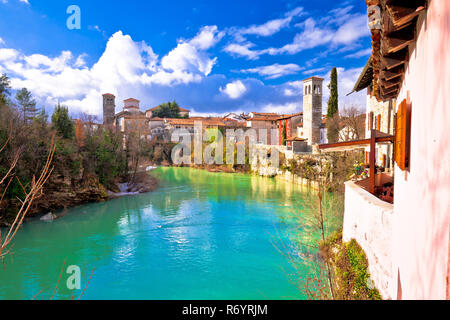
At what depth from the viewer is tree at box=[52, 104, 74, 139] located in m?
22.3

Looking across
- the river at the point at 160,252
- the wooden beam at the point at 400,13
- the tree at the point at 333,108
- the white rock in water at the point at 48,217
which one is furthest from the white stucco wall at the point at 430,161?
the tree at the point at 333,108

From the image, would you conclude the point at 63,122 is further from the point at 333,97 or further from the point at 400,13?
the point at 333,97

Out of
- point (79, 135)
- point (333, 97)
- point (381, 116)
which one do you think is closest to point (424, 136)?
point (381, 116)

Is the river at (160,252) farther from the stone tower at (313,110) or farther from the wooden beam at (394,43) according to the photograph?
the stone tower at (313,110)

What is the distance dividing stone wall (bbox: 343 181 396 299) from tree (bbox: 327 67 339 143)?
73.7ft

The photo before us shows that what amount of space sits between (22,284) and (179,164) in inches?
1521

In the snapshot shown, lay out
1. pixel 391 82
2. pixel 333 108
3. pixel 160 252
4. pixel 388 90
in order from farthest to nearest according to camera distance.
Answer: pixel 333 108
pixel 160 252
pixel 388 90
pixel 391 82

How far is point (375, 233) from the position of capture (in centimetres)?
639

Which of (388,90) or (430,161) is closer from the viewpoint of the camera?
(430,161)

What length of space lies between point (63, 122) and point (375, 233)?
78.7 ft

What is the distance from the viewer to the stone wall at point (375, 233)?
576cm
